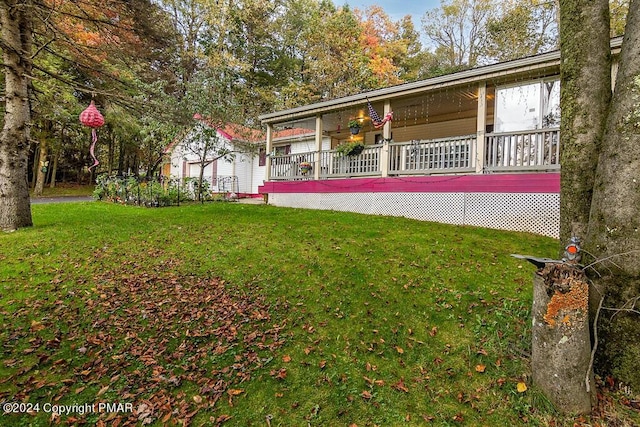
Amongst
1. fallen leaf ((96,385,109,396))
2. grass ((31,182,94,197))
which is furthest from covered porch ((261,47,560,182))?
grass ((31,182,94,197))

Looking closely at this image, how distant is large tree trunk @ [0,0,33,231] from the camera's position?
6.78 meters

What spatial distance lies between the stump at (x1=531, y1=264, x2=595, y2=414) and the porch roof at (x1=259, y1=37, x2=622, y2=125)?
21.4ft

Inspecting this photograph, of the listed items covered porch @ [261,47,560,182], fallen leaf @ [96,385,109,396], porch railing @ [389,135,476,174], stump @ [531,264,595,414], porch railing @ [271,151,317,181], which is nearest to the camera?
stump @ [531,264,595,414]

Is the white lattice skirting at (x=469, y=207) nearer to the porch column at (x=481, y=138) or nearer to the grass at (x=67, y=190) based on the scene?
the porch column at (x=481, y=138)

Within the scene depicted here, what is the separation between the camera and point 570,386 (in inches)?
89.1

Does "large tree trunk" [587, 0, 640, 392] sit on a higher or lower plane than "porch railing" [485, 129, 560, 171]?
lower

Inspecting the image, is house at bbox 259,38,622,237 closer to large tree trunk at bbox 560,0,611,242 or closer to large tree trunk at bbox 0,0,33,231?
→ large tree trunk at bbox 560,0,611,242

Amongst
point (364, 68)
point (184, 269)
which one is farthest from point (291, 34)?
point (184, 269)

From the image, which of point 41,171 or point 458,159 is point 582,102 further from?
point 41,171

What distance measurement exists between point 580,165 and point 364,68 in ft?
68.9

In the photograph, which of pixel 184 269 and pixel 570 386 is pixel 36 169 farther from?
pixel 570 386

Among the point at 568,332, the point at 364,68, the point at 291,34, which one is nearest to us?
the point at 568,332

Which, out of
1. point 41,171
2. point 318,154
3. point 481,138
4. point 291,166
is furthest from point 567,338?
point 41,171

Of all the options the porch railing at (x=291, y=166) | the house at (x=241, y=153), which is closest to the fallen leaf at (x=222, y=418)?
the porch railing at (x=291, y=166)
